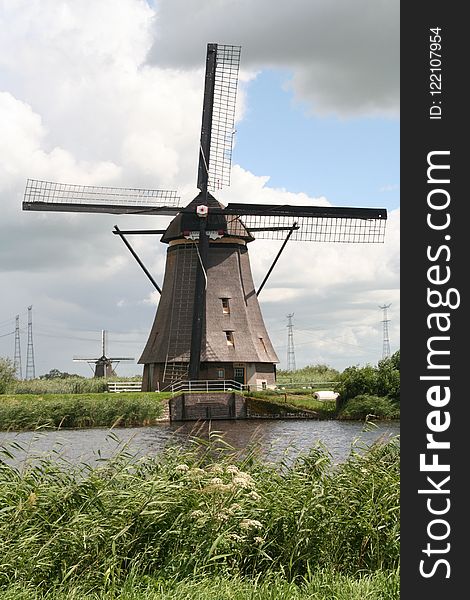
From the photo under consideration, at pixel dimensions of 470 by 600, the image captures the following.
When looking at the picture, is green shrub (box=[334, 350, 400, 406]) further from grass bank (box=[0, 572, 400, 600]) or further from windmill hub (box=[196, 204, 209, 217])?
grass bank (box=[0, 572, 400, 600])

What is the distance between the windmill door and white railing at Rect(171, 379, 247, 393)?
0.98 ft

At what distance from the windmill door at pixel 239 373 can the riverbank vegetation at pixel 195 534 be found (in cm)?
2372

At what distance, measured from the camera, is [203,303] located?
2861 centimetres

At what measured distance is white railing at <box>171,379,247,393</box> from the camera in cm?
2900

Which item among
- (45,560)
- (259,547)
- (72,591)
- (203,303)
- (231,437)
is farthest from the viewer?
(203,303)

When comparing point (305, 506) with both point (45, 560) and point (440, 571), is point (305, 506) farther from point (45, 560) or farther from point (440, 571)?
point (440, 571)

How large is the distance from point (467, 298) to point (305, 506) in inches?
129

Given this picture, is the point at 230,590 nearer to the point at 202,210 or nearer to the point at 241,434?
the point at 241,434

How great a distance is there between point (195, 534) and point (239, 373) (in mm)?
24714

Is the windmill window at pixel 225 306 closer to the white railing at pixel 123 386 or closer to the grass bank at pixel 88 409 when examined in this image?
the grass bank at pixel 88 409

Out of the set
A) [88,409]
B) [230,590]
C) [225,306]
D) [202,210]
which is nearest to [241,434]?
[88,409]

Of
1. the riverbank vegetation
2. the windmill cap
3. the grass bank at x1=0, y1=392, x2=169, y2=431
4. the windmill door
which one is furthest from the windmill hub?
the riverbank vegetation

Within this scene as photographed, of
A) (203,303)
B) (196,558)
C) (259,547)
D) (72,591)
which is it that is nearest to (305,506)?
(259,547)

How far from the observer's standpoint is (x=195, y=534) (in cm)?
535
